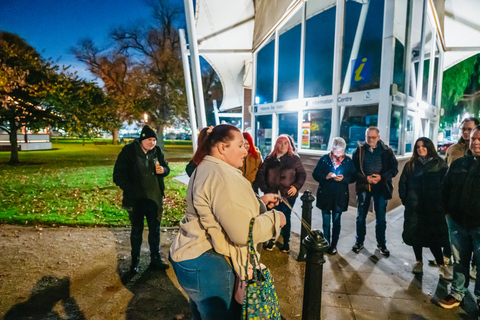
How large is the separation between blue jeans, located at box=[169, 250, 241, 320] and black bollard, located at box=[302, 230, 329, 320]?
87 centimetres

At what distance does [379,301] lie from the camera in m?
3.23

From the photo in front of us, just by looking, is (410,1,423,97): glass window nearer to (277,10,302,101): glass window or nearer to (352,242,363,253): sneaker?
(277,10,302,101): glass window

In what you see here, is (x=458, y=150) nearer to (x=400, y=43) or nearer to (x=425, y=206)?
(x=425, y=206)

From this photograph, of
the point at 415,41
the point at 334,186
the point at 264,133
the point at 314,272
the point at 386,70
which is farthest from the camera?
the point at 264,133

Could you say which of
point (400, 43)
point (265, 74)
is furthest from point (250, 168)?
point (265, 74)

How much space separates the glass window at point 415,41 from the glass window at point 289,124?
12.8 feet

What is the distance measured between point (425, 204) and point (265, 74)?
10111mm

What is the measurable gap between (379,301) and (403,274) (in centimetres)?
93

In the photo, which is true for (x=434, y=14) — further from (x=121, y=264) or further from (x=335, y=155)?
(x=121, y=264)

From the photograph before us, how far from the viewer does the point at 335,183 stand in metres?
4.41

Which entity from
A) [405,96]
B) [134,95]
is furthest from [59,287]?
[134,95]

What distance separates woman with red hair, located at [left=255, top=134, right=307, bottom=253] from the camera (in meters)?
4.45

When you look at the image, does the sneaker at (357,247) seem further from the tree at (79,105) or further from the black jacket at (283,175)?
the tree at (79,105)

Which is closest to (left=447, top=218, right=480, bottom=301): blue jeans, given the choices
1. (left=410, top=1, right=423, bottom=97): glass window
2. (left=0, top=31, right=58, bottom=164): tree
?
(left=410, top=1, right=423, bottom=97): glass window
